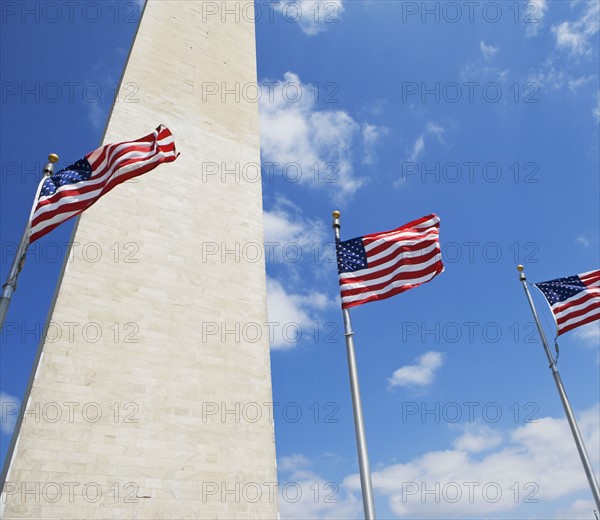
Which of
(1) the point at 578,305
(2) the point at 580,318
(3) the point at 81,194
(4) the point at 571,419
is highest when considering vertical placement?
(3) the point at 81,194

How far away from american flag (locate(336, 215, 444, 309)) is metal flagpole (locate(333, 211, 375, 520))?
0.68m

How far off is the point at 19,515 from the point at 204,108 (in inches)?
558

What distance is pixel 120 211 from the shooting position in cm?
1343

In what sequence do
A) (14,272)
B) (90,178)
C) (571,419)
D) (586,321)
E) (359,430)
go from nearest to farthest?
(14,272) < (359,430) < (90,178) < (571,419) < (586,321)

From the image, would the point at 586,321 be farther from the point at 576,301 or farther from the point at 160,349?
the point at 160,349

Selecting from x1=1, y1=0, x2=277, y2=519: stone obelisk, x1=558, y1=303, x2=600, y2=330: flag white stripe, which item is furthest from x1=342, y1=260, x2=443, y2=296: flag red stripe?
x1=1, y1=0, x2=277, y2=519: stone obelisk

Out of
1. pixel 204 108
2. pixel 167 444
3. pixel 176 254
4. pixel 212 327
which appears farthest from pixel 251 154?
pixel 167 444

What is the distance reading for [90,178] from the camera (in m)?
7.98

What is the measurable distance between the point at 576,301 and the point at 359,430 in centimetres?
695

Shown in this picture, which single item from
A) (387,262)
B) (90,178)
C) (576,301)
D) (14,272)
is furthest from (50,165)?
(576,301)

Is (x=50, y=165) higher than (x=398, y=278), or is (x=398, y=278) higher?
(x=50, y=165)

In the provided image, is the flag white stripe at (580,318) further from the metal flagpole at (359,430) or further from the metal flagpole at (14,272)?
the metal flagpole at (14,272)

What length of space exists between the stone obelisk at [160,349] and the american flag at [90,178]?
169 inches

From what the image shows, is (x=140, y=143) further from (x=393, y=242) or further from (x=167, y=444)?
(x=167, y=444)
